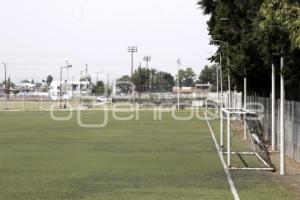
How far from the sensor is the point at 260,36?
1847 cm

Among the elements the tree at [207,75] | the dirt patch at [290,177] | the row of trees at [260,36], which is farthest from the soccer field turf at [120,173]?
the tree at [207,75]

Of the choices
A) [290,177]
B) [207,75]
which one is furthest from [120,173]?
[207,75]

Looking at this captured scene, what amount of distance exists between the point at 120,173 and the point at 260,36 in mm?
5635

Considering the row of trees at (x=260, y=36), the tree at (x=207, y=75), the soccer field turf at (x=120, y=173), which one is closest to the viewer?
the row of trees at (x=260, y=36)

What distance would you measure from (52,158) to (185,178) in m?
7.35

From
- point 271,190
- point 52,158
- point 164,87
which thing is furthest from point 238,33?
point 164,87

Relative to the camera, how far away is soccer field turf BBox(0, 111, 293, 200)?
49.5 feet

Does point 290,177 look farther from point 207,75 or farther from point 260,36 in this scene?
point 207,75

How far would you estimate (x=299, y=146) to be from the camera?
72.0 ft

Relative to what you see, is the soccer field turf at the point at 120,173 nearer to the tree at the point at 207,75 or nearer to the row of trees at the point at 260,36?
the row of trees at the point at 260,36

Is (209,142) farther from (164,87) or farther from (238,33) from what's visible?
(164,87)

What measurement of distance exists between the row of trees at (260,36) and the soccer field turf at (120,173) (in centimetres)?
352

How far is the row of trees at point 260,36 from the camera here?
12766 millimetres

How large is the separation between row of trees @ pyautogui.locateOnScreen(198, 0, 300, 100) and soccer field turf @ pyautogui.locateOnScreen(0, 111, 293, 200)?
11.5 feet
